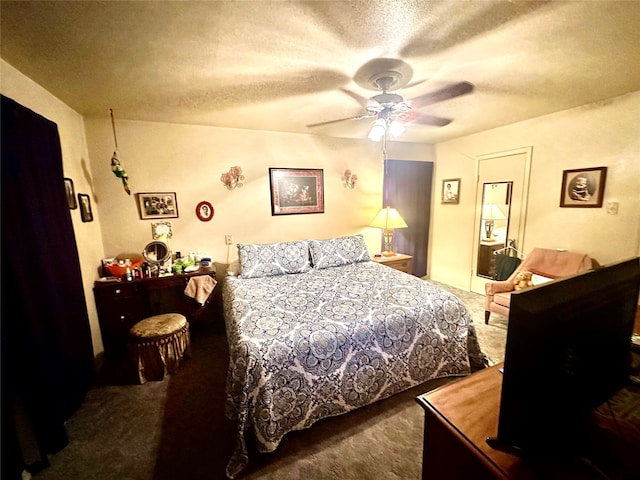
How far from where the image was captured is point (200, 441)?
5.36 feet

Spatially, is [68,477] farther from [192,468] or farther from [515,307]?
[515,307]

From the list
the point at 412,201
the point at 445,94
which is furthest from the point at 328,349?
the point at 412,201

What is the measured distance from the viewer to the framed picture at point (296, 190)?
345 cm

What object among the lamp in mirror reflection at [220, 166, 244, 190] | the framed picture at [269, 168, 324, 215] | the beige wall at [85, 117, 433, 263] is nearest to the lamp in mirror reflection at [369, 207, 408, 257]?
the beige wall at [85, 117, 433, 263]

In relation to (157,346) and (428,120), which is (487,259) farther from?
(157,346)

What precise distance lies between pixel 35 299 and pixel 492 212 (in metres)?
4.65

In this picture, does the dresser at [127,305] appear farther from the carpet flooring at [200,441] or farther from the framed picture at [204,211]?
the framed picture at [204,211]

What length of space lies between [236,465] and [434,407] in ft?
3.88

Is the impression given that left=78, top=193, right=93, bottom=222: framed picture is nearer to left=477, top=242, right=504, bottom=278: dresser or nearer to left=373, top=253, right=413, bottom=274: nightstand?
left=373, top=253, right=413, bottom=274: nightstand

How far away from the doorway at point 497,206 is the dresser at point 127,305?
12.4 ft

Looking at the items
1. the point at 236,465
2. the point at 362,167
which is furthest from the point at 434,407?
the point at 362,167

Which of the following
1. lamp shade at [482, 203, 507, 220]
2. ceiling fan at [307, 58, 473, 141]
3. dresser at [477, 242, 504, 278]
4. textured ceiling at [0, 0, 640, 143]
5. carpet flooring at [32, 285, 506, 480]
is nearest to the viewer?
textured ceiling at [0, 0, 640, 143]

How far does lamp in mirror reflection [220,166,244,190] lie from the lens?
3213mm

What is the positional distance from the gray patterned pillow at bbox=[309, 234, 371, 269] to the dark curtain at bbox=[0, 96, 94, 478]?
215 cm
